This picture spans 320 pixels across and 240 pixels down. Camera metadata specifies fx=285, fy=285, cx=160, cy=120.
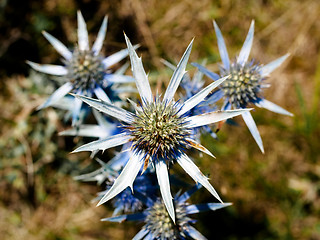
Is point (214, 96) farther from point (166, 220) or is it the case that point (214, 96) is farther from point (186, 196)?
point (166, 220)

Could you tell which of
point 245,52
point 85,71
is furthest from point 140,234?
point 245,52

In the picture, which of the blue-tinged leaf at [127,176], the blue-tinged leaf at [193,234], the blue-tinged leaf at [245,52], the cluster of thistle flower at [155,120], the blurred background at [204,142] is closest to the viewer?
the blue-tinged leaf at [127,176]

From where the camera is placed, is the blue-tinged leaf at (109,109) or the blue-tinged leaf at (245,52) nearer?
the blue-tinged leaf at (109,109)

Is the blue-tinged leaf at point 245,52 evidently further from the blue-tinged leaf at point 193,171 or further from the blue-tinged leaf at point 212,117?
the blue-tinged leaf at point 193,171

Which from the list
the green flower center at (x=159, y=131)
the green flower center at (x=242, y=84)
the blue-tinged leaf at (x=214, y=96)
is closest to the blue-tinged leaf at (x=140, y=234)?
the green flower center at (x=159, y=131)

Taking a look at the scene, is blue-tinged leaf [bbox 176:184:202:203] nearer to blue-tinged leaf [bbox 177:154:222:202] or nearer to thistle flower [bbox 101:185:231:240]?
thistle flower [bbox 101:185:231:240]

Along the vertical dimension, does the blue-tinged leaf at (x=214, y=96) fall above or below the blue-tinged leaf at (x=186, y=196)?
above

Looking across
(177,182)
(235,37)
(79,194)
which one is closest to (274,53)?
(235,37)

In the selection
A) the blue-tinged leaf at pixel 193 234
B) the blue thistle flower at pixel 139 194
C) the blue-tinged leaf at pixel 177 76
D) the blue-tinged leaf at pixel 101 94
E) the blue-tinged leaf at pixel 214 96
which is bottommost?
the blue-tinged leaf at pixel 193 234
